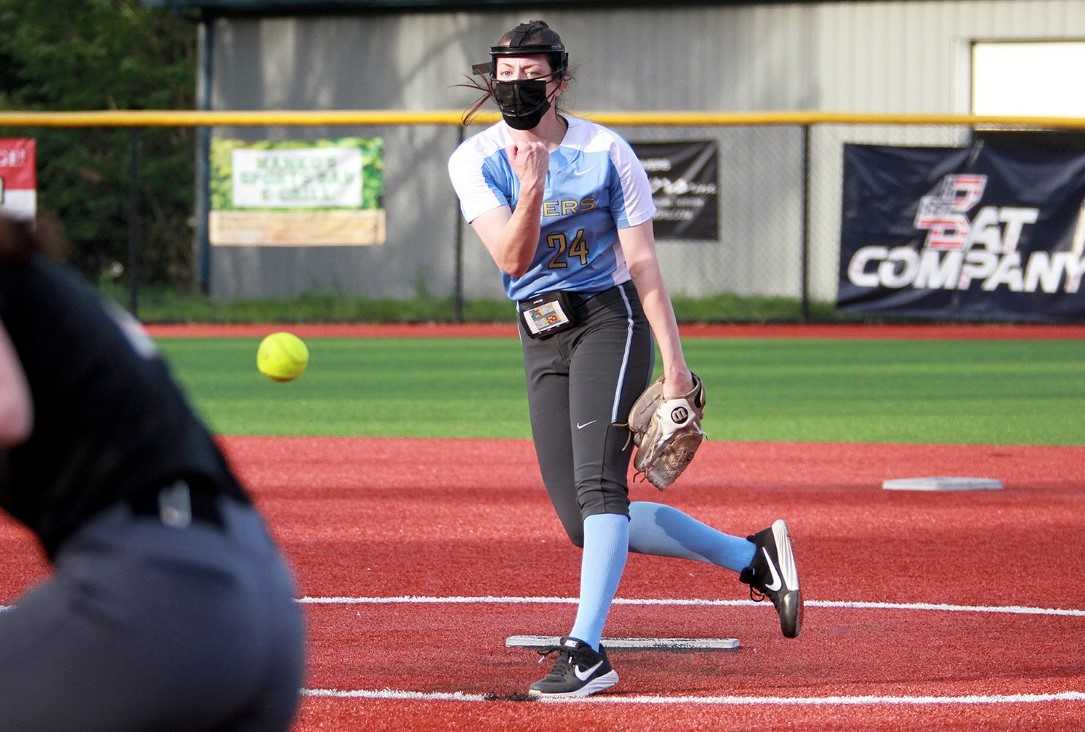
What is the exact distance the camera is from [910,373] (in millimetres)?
16234

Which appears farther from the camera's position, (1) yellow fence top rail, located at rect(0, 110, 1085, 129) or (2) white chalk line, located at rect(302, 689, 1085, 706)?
(1) yellow fence top rail, located at rect(0, 110, 1085, 129)

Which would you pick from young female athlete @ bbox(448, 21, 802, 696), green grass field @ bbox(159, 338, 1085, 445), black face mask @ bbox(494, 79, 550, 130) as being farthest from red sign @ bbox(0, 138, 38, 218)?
black face mask @ bbox(494, 79, 550, 130)

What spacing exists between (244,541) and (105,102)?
1337 inches

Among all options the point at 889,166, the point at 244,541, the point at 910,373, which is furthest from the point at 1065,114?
the point at 244,541

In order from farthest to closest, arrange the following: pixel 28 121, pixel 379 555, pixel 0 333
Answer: pixel 28 121
pixel 379 555
pixel 0 333

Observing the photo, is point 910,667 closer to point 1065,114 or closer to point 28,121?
point 28,121

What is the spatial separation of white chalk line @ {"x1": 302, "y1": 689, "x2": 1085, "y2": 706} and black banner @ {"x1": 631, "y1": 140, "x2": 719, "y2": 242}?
16.6 m

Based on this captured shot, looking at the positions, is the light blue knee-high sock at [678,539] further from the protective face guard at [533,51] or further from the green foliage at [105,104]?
the green foliage at [105,104]

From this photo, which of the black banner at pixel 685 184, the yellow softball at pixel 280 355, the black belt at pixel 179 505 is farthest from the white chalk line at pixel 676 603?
the black banner at pixel 685 184

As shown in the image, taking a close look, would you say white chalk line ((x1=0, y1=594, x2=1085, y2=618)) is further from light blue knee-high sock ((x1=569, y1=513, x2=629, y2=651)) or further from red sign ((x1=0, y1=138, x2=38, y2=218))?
red sign ((x1=0, y1=138, x2=38, y2=218))

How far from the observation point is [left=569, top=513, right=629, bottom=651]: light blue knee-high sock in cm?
521

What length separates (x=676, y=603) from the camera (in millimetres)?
6797

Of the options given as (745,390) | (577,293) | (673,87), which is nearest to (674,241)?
(673,87)

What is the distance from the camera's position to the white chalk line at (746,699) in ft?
16.7
